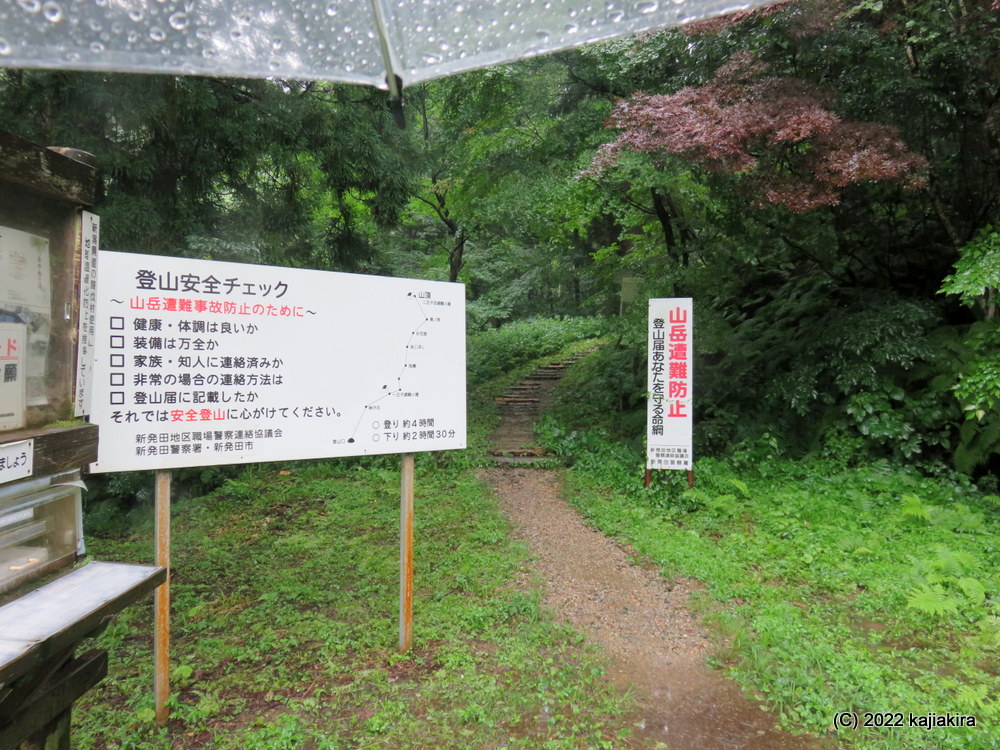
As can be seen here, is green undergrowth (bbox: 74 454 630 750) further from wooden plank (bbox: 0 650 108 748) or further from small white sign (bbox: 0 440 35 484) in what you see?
small white sign (bbox: 0 440 35 484)

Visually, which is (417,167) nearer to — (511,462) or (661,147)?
(661,147)

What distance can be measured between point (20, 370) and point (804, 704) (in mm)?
3513

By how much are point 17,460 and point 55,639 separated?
54cm

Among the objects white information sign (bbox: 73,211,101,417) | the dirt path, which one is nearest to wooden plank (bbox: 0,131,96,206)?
white information sign (bbox: 73,211,101,417)

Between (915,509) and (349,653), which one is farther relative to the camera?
(915,509)

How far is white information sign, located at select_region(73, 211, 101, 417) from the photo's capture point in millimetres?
1990

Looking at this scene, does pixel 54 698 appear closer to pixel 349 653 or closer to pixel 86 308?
pixel 86 308

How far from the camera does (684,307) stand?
6.02m

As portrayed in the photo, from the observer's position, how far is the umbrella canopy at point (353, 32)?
1.00 m

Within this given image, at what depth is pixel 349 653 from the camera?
128 inches

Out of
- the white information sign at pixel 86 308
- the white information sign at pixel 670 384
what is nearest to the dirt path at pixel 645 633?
the white information sign at pixel 670 384

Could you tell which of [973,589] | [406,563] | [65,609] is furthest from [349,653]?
[973,589]

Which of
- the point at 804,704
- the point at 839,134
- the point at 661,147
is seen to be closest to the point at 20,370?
the point at 804,704

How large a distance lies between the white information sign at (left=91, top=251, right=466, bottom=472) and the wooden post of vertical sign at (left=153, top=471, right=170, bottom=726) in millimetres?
189
